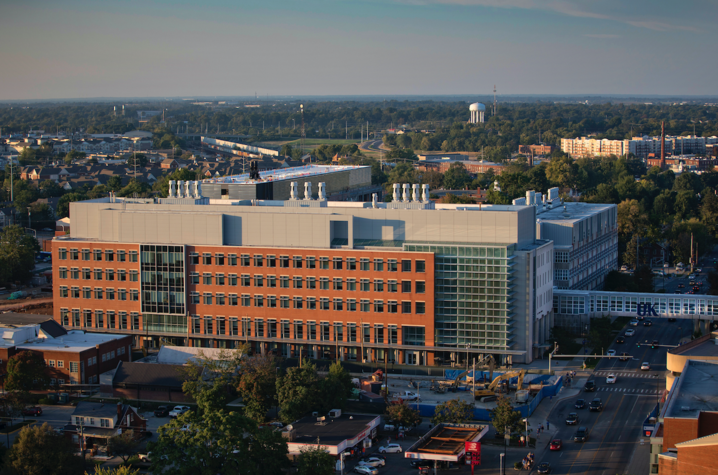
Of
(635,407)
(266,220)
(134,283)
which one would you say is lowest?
(635,407)

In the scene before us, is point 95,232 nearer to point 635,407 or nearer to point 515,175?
point 635,407

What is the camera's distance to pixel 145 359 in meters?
75.4

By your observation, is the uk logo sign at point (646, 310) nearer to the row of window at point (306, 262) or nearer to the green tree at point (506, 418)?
the row of window at point (306, 262)

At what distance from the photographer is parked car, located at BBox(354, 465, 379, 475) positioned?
173ft

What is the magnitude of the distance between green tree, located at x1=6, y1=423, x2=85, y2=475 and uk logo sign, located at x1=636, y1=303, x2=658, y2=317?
175ft

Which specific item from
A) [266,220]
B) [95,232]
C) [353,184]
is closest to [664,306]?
[266,220]

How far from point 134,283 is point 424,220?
26.4 meters

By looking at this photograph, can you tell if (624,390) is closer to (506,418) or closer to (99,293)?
(506,418)

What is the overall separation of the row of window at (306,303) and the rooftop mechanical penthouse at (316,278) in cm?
9

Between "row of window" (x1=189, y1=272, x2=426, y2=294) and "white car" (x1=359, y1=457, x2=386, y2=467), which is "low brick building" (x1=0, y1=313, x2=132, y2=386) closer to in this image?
"row of window" (x1=189, y1=272, x2=426, y2=294)

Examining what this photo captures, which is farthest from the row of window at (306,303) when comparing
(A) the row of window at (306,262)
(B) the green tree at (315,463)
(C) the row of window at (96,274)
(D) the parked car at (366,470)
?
(B) the green tree at (315,463)

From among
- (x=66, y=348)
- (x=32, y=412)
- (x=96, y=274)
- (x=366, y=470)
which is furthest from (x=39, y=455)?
(x=96, y=274)

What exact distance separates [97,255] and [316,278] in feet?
67.2

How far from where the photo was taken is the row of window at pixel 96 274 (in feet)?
266
